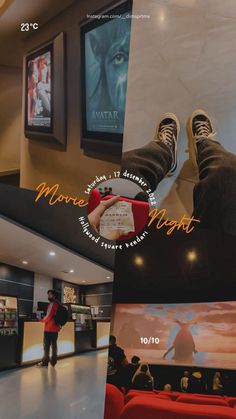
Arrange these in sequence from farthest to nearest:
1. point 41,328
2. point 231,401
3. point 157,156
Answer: point 157,156 → point 41,328 → point 231,401

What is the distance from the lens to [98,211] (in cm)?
125

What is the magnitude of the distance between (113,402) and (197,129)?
0.98 metres

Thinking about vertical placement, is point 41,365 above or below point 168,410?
above

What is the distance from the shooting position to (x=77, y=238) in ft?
4.07

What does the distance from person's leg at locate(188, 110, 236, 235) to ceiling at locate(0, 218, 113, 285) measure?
43 cm

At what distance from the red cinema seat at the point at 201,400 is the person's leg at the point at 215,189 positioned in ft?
1.73

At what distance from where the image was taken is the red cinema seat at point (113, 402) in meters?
1.16

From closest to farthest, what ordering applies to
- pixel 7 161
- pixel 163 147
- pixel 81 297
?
pixel 81 297
pixel 163 147
pixel 7 161

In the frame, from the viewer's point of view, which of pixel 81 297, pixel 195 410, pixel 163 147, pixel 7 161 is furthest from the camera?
pixel 7 161

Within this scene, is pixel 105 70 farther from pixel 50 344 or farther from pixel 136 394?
pixel 136 394

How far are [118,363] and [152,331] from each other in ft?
0.51

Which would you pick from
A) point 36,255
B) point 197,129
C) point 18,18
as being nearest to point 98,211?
point 36,255

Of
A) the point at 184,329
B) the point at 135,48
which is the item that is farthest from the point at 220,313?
the point at 135,48

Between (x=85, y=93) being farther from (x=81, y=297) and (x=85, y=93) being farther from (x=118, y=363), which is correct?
(x=118, y=363)
